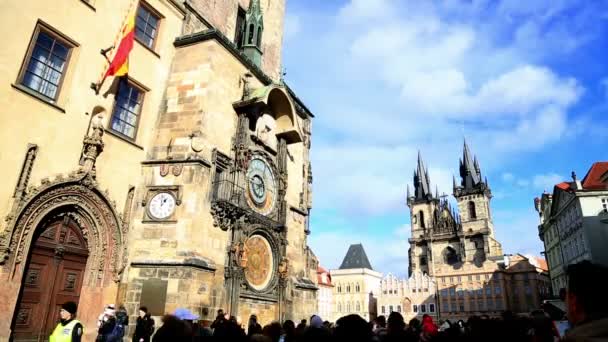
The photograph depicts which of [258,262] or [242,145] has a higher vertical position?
[242,145]

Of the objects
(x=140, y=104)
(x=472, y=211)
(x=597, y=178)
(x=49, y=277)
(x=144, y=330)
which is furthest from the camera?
(x=472, y=211)

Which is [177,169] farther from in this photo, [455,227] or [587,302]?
[455,227]

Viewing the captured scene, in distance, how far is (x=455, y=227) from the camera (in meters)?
96.4

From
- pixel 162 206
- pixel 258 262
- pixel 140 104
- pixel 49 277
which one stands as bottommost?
pixel 49 277

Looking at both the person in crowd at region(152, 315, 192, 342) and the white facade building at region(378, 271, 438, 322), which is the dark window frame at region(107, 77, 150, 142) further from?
the white facade building at region(378, 271, 438, 322)

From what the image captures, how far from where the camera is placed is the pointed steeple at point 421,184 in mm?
107688

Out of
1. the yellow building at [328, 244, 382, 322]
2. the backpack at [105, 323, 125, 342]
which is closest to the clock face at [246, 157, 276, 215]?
the backpack at [105, 323, 125, 342]

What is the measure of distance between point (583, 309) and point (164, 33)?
15509 mm

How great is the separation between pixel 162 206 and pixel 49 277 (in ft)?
11.4

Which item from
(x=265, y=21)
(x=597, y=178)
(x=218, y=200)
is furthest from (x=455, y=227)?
(x=218, y=200)

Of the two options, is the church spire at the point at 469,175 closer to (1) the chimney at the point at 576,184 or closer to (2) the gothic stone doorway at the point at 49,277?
(1) the chimney at the point at 576,184

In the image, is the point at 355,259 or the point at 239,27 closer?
the point at 239,27

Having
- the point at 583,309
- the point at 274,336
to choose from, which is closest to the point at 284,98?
the point at 274,336

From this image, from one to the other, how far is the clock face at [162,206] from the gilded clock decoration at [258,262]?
3036 mm
